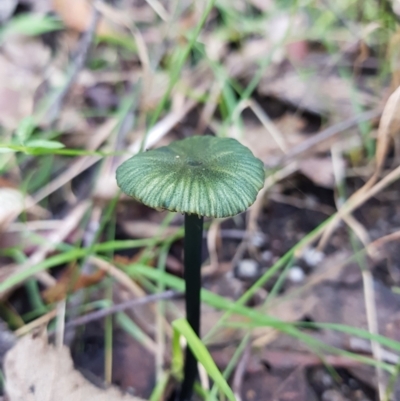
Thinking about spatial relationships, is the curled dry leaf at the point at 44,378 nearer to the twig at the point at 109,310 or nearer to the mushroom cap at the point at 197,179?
the twig at the point at 109,310

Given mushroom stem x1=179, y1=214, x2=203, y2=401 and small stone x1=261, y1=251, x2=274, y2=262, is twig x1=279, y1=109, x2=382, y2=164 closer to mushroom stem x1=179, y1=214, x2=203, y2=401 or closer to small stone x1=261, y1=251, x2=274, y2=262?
small stone x1=261, y1=251, x2=274, y2=262

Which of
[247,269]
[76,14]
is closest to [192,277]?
[247,269]

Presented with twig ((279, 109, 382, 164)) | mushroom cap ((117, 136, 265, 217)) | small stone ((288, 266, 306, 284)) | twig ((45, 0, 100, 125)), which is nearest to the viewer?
mushroom cap ((117, 136, 265, 217))

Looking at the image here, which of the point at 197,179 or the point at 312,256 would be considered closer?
the point at 197,179

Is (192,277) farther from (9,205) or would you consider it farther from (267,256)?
(267,256)

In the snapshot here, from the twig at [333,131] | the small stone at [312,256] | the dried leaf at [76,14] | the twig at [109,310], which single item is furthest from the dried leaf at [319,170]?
the dried leaf at [76,14]

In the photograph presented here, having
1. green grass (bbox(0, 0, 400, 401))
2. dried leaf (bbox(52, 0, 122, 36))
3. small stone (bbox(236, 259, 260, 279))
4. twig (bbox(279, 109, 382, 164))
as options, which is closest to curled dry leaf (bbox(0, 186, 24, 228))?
green grass (bbox(0, 0, 400, 401))
